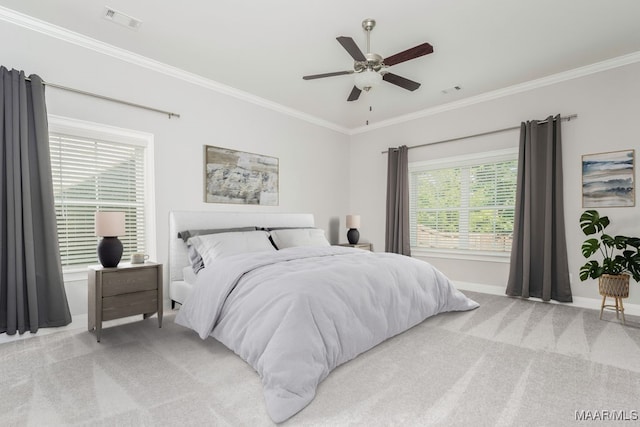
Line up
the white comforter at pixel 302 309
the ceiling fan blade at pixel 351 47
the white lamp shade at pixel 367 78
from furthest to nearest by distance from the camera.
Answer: the white lamp shade at pixel 367 78
the ceiling fan blade at pixel 351 47
the white comforter at pixel 302 309

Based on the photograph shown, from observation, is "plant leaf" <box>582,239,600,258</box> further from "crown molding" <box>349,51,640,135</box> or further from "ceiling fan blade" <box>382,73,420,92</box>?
"ceiling fan blade" <box>382,73,420,92</box>

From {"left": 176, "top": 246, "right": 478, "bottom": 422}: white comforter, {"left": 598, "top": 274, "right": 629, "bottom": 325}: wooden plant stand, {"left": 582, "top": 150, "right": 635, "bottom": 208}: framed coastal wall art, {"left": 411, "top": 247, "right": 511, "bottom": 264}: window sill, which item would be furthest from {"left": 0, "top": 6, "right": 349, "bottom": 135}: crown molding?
{"left": 598, "top": 274, "right": 629, "bottom": 325}: wooden plant stand

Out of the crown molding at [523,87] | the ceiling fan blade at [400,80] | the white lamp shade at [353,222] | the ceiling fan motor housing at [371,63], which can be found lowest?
the white lamp shade at [353,222]

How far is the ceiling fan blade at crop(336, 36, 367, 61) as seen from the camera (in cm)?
238

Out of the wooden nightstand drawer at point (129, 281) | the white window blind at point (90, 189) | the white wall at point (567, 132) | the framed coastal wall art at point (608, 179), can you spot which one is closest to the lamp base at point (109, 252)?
the wooden nightstand drawer at point (129, 281)

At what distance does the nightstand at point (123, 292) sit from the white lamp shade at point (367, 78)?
2501 millimetres

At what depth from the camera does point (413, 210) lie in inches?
212

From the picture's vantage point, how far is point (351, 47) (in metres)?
2.48

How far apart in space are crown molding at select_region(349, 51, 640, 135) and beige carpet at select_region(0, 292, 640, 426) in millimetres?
2787

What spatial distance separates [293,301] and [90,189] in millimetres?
2568

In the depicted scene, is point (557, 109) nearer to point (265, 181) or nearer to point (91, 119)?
point (265, 181)

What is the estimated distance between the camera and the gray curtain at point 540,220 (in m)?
3.82

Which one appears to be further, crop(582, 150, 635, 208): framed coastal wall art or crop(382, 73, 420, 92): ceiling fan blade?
crop(582, 150, 635, 208): framed coastal wall art

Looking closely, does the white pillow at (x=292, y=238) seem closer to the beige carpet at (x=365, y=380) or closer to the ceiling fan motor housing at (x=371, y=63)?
the beige carpet at (x=365, y=380)
